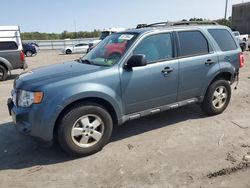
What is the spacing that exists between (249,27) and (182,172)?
61745 millimetres

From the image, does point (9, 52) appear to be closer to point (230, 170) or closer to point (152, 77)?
point (152, 77)

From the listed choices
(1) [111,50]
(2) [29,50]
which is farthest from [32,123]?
(2) [29,50]

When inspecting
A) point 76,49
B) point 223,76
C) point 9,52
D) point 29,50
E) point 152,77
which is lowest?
point 76,49

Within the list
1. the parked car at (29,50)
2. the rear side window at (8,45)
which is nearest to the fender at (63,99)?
the rear side window at (8,45)

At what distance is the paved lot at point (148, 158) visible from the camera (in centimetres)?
368

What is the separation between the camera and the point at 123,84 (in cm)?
457

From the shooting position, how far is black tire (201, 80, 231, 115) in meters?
5.77

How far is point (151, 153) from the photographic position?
440cm

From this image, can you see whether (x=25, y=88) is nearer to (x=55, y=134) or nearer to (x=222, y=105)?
(x=55, y=134)

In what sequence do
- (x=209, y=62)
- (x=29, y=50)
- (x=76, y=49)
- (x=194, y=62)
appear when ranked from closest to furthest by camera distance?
(x=194, y=62), (x=209, y=62), (x=29, y=50), (x=76, y=49)

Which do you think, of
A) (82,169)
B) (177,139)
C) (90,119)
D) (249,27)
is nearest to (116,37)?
(90,119)

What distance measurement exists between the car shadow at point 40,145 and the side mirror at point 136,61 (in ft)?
4.27

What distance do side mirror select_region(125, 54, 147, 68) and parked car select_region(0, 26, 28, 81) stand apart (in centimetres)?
906

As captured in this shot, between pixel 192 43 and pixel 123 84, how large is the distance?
1.74 m
